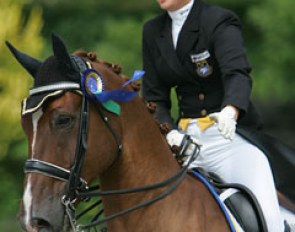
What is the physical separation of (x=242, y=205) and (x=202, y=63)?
88 centimetres

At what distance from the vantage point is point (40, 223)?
3766 mm

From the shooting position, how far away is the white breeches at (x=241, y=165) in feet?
14.5

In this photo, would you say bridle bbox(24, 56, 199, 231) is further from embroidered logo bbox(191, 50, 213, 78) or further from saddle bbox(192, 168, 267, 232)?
embroidered logo bbox(191, 50, 213, 78)

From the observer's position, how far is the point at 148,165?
421 cm

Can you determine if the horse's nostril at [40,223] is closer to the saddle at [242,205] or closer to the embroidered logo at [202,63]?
the saddle at [242,205]

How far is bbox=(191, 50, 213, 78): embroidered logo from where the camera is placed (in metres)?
4.70

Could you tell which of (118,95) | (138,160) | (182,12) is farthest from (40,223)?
(182,12)

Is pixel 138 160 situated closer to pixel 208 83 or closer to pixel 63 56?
pixel 63 56

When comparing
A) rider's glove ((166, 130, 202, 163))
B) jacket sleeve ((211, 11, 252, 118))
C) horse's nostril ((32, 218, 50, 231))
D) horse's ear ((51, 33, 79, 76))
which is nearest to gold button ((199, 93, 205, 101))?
jacket sleeve ((211, 11, 252, 118))

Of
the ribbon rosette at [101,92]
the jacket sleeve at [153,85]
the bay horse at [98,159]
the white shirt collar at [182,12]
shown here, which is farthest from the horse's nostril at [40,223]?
the white shirt collar at [182,12]

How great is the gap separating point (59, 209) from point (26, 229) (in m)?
0.18

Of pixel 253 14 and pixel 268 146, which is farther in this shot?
pixel 253 14

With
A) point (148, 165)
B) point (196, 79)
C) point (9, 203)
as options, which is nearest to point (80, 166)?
point (148, 165)

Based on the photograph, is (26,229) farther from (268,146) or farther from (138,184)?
(268,146)
